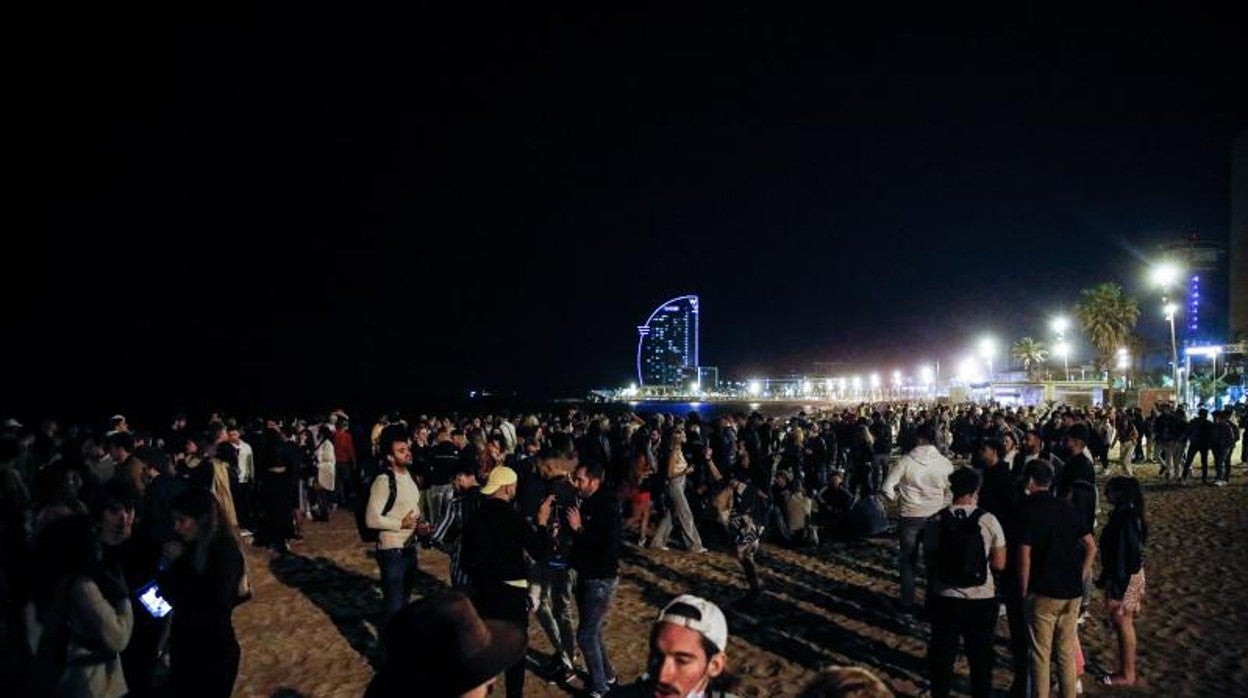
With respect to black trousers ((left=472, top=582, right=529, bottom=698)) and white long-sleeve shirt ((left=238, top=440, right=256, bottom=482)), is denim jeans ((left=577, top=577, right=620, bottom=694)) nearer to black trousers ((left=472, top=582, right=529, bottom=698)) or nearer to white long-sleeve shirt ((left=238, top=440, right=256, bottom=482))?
black trousers ((left=472, top=582, right=529, bottom=698))

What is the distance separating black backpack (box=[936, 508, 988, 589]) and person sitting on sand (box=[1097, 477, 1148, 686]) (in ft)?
4.90

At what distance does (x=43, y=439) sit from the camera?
13.0m

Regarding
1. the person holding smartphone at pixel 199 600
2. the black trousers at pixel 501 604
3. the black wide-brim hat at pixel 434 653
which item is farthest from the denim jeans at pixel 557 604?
the black wide-brim hat at pixel 434 653

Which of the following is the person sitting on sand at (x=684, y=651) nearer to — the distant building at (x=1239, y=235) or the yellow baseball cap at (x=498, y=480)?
the yellow baseball cap at (x=498, y=480)

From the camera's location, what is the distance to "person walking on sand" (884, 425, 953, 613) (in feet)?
23.6

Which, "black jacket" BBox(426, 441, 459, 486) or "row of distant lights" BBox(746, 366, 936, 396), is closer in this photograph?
"black jacket" BBox(426, 441, 459, 486)

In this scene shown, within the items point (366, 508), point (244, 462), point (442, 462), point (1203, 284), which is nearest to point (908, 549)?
point (366, 508)

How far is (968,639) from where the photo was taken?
512 cm

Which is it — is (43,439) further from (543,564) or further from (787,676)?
(787,676)

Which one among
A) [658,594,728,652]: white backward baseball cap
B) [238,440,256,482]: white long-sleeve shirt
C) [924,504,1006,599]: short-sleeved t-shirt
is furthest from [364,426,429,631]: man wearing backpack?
[238,440,256,482]: white long-sleeve shirt

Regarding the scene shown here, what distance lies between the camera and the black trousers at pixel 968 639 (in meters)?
5.05

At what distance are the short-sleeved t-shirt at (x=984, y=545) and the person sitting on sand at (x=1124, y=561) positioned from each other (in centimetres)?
127

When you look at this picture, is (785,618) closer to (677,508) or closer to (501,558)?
(677,508)

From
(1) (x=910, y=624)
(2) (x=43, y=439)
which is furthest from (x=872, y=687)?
(2) (x=43, y=439)
